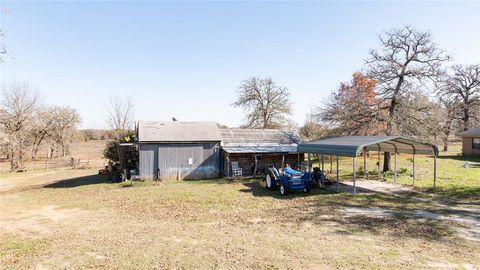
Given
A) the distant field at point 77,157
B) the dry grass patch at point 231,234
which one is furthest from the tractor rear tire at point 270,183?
the distant field at point 77,157

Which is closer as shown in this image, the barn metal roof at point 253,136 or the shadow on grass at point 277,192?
the shadow on grass at point 277,192

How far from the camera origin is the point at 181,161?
70.1 ft

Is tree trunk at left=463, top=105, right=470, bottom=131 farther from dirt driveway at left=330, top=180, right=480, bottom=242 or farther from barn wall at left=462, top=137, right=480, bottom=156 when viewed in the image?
dirt driveway at left=330, top=180, right=480, bottom=242

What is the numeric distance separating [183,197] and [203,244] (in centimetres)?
701

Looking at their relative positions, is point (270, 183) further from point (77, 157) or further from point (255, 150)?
point (77, 157)

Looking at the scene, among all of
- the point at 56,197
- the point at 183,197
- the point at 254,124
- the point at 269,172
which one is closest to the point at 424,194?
the point at 269,172

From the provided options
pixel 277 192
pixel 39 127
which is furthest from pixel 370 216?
pixel 39 127

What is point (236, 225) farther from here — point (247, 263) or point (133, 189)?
point (133, 189)

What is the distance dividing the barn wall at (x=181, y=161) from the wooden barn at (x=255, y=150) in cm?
87

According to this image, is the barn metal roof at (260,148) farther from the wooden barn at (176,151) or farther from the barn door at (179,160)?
the barn door at (179,160)

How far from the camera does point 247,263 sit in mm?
6766

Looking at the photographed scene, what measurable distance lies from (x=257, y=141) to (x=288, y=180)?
930cm

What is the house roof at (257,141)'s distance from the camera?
2184cm

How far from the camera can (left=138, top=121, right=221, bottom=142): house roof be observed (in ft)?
68.9
